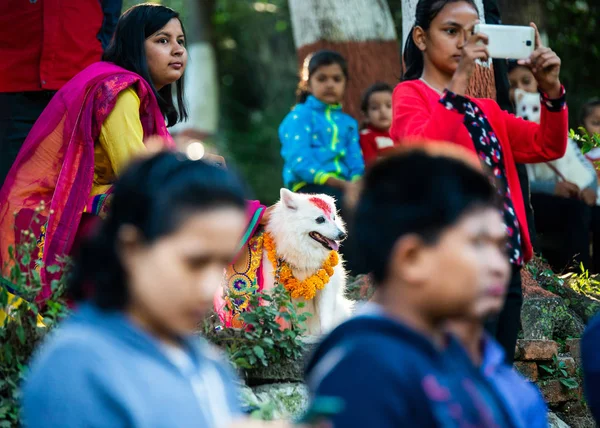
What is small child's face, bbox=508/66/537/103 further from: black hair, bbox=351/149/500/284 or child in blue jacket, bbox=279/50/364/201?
black hair, bbox=351/149/500/284

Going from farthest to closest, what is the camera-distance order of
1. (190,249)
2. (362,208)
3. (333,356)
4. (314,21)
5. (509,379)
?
(314,21) < (509,379) < (362,208) < (333,356) < (190,249)

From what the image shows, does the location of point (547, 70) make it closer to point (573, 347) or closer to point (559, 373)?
point (559, 373)

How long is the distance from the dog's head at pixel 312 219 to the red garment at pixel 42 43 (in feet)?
4.76

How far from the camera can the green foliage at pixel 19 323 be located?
13.0ft

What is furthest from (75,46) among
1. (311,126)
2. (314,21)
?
(314,21)

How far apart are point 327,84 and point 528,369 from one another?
3.02 meters

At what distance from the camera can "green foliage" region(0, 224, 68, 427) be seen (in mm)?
3947

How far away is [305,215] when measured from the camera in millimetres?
6148

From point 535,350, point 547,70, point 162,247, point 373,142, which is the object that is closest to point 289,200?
point 535,350

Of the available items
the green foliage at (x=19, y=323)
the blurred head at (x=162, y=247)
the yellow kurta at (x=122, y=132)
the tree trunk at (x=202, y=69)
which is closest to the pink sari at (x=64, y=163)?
the yellow kurta at (x=122, y=132)

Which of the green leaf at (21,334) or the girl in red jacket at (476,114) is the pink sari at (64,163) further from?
the girl in red jacket at (476,114)

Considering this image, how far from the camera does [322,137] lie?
778cm

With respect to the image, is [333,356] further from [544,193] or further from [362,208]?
[544,193]

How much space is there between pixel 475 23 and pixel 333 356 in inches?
107
